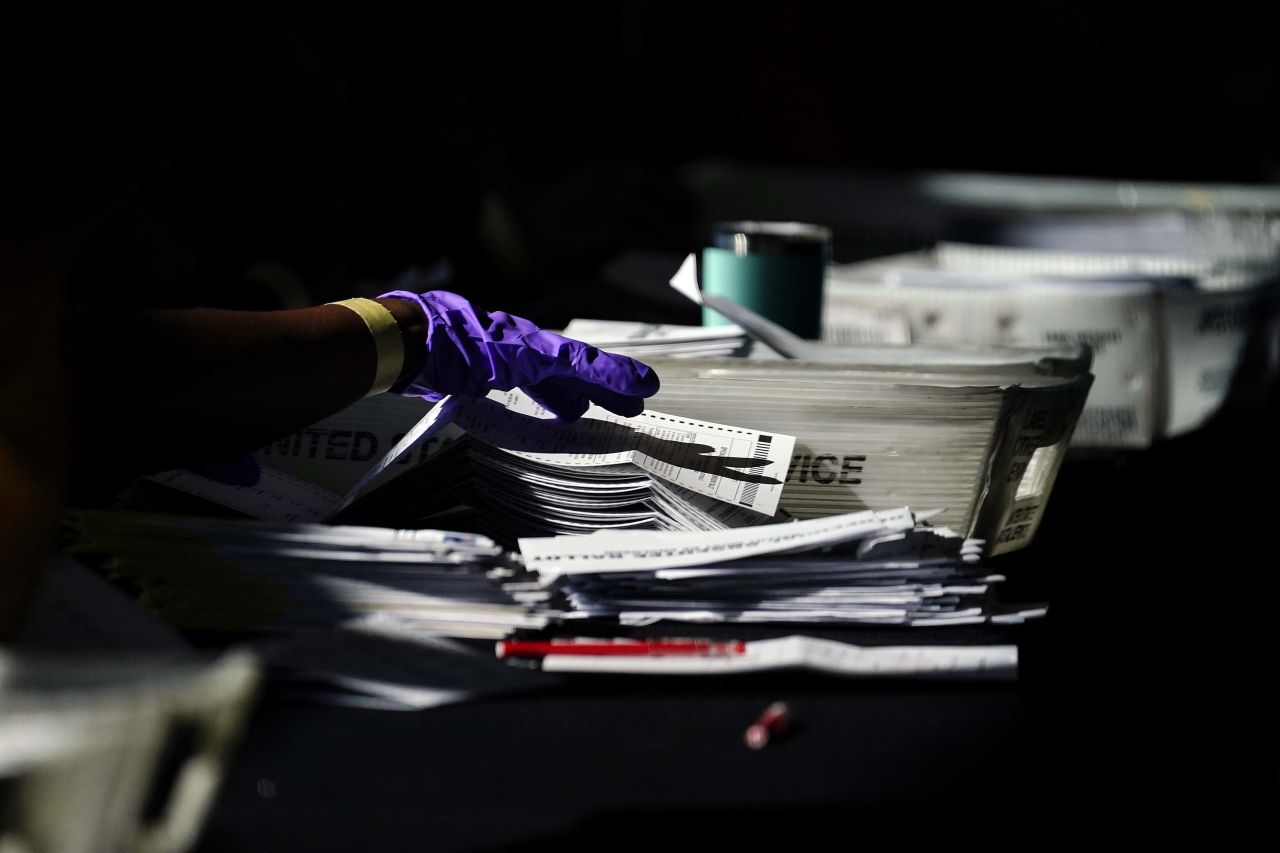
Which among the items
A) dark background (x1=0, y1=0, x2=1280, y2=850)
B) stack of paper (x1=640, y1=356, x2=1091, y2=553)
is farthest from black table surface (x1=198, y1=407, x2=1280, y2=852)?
stack of paper (x1=640, y1=356, x2=1091, y2=553)

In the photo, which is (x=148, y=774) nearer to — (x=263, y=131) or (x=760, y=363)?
(x=760, y=363)

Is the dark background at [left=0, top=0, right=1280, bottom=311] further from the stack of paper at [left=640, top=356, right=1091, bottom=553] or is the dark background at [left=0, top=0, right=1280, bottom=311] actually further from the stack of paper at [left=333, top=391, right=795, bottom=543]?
the stack of paper at [left=640, top=356, right=1091, bottom=553]

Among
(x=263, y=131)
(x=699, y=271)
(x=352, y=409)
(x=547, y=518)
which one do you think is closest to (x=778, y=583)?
(x=547, y=518)

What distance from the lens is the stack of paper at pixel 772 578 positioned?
0.63 metres

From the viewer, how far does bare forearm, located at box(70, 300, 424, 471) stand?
1.87ft

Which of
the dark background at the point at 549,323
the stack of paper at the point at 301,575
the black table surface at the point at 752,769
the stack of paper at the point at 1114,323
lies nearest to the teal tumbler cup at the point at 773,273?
the stack of paper at the point at 1114,323

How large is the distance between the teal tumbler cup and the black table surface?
21.6 inches

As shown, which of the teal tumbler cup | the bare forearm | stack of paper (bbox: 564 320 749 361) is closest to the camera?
the bare forearm

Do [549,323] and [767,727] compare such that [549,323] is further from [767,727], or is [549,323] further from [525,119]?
[525,119]

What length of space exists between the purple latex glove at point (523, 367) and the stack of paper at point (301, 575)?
219 millimetres

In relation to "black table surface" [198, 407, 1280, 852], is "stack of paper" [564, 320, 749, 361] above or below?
above

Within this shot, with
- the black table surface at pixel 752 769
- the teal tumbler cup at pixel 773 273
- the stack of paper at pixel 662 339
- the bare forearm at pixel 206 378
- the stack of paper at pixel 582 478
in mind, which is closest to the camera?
the black table surface at pixel 752 769

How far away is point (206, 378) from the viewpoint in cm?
62

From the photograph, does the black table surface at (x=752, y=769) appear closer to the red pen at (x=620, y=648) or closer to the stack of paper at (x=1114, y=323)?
the red pen at (x=620, y=648)
